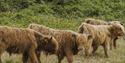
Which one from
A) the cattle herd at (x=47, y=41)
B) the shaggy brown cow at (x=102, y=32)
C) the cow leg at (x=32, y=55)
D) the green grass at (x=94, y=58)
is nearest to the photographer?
the cattle herd at (x=47, y=41)

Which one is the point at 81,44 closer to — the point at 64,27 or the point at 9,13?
the point at 64,27

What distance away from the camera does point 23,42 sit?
10.9m

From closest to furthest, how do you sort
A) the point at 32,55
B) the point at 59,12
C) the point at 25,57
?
the point at 32,55
the point at 25,57
the point at 59,12

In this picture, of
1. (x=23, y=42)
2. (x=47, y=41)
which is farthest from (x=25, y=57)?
(x=47, y=41)

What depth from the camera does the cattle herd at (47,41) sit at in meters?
10.8

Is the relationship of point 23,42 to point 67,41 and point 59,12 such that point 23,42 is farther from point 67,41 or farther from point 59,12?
point 59,12

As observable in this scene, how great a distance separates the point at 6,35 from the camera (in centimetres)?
1062

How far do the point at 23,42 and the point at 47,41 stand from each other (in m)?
0.81

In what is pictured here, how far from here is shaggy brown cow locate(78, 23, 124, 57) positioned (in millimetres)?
14641

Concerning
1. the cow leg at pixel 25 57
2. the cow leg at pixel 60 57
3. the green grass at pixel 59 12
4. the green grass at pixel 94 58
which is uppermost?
the cow leg at pixel 25 57

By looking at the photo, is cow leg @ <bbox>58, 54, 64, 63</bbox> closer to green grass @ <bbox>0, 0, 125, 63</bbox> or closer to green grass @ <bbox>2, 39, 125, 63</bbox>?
green grass @ <bbox>2, 39, 125, 63</bbox>

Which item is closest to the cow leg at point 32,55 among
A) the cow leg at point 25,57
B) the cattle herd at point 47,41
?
the cattle herd at point 47,41

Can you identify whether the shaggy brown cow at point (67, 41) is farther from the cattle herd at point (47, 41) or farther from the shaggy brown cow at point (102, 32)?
the shaggy brown cow at point (102, 32)

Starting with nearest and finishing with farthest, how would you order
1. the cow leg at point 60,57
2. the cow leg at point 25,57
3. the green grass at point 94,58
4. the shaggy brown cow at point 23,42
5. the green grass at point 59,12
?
1. the shaggy brown cow at point 23,42
2. the cow leg at point 25,57
3. the green grass at point 94,58
4. the cow leg at point 60,57
5. the green grass at point 59,12
